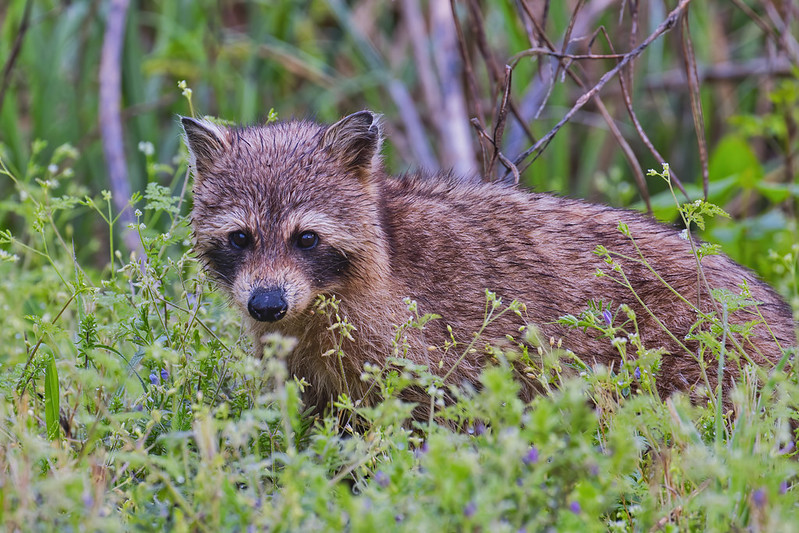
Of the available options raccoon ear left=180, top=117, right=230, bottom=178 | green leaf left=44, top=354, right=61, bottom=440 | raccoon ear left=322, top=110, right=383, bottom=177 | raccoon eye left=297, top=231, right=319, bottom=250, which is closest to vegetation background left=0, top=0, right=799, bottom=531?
green leaf left=44, top=354, right=61, bottom=440

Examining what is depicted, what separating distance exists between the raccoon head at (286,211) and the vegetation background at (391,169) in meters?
0.20

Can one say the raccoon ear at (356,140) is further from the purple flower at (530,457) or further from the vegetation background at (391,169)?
the purple flower at (530,457)

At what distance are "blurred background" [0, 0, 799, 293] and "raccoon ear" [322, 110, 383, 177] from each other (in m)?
2.37

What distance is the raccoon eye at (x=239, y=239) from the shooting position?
14.3 ft

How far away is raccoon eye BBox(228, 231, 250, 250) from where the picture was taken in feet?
14.3

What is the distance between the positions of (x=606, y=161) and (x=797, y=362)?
6.77 metres

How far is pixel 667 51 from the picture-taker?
399 inches

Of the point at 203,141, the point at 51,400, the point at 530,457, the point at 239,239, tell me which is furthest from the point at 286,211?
the point at 530,457

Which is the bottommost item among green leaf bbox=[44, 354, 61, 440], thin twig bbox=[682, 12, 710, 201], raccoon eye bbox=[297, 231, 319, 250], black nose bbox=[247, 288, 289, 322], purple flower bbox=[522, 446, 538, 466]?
green leaf bbox=[44, 354, 61, 440]

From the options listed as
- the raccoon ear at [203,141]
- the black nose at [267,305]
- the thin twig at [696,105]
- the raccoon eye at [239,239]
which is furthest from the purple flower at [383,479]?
the thin twig at [696,105]

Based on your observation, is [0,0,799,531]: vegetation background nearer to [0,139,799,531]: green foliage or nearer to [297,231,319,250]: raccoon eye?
[0,139,799,531]: green foliage

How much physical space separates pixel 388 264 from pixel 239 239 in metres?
0.74

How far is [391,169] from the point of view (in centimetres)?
866

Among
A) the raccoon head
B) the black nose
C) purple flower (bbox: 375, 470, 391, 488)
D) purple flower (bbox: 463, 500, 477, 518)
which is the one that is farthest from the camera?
the raccoon head
